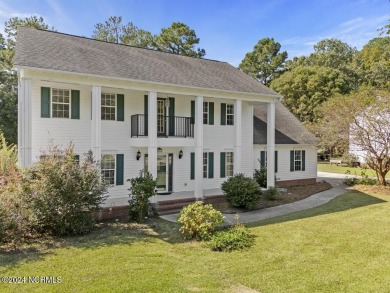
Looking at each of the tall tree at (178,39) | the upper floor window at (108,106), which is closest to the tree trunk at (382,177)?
the upper floor window at (108,106)

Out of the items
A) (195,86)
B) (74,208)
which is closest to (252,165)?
(195,86)

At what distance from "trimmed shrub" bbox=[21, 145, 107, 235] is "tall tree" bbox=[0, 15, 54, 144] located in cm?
2012

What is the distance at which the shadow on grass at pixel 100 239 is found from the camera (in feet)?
25.5

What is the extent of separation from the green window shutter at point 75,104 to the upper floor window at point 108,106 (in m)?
1.11

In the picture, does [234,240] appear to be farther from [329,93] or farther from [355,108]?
[329,93]

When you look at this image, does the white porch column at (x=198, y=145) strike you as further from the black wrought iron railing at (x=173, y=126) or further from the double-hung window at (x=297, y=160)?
the double-hung window at (x=297, y=160)

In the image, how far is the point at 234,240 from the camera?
345 inches

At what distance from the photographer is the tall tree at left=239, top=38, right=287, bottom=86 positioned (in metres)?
52.9

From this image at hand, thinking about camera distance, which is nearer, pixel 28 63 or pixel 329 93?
pixel 28 63

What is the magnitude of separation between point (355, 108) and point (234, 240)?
14345mm

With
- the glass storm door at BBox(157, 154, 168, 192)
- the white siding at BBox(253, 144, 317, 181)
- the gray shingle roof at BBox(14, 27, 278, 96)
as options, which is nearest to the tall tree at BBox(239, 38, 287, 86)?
the white siding at BBox(253, 144, 317, 181)

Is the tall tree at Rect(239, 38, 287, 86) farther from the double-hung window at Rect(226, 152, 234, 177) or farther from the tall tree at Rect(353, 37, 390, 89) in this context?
the double-hung window at Rect(226, 152, 234, 177)

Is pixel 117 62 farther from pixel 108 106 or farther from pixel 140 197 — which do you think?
pixel 140 197

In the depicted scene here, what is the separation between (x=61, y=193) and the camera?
374 inches
